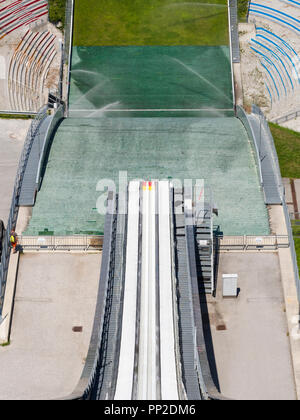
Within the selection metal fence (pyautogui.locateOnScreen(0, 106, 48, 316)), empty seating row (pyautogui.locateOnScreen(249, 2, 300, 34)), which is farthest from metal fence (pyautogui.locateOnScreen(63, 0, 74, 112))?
empty seating row (pyautogui.locateOnScreen(249, 2, 300, 34))

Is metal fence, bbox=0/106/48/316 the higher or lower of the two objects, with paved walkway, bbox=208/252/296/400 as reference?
higher

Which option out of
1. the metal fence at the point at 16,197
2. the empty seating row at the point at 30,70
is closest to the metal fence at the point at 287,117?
the metal fence at the point at 16,197

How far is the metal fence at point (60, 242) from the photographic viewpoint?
4806 cm

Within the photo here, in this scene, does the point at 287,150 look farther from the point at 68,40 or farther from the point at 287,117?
the point at 68,40

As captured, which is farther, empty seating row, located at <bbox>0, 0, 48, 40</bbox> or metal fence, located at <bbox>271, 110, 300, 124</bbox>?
empty seating row, located at <bbox>0, 0, 48, 40</bbox>

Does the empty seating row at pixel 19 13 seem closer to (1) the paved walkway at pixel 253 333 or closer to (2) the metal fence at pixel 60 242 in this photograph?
(2) the metal fence at pixel 60 242

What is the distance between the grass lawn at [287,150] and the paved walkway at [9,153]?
2075cm

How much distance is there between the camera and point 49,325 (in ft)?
146

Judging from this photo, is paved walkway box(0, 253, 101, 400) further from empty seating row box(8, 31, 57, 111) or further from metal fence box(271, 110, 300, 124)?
metal fence box(271, 110, 300, 124)

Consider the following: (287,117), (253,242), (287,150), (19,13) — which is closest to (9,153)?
(19,13)

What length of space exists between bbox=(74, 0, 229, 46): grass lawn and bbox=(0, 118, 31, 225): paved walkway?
480 inches

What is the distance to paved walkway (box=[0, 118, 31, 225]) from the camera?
54.6 meters

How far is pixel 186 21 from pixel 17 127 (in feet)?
68.3
